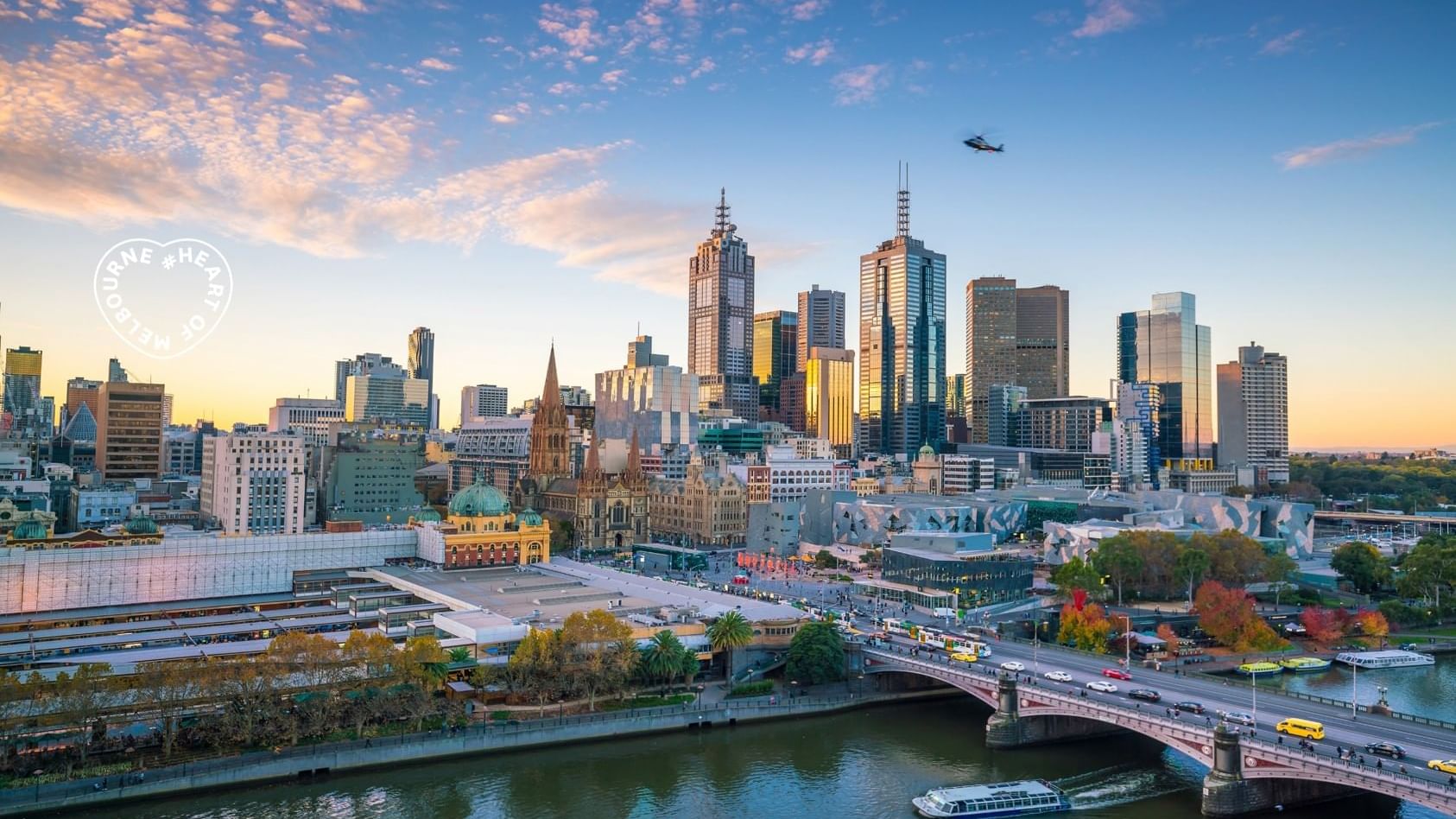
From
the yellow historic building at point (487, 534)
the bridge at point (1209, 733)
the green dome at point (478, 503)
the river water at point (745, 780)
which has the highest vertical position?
the green dome at point (478, 503)

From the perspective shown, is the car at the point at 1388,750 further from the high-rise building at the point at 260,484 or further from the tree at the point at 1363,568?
the high-rise building at the point at 260,484

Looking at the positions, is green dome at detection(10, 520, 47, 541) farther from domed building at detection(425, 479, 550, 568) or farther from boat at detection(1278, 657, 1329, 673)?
boat at detection(1278, 657, 1329, 673)

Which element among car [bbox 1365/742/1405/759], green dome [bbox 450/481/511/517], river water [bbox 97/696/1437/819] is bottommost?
river water [bbox 97/696/1437/819]

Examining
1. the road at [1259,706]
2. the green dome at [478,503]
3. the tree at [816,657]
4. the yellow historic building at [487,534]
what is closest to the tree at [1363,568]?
the road at [1259,706]

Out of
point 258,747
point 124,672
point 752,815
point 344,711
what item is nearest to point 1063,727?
point 752,815

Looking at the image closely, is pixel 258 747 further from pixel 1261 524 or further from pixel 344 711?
pixel 1261 524

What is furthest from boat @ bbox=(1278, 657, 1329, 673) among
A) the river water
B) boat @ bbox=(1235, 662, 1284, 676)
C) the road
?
the river water

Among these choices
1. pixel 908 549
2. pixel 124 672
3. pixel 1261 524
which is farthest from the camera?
pixel 1261 524
